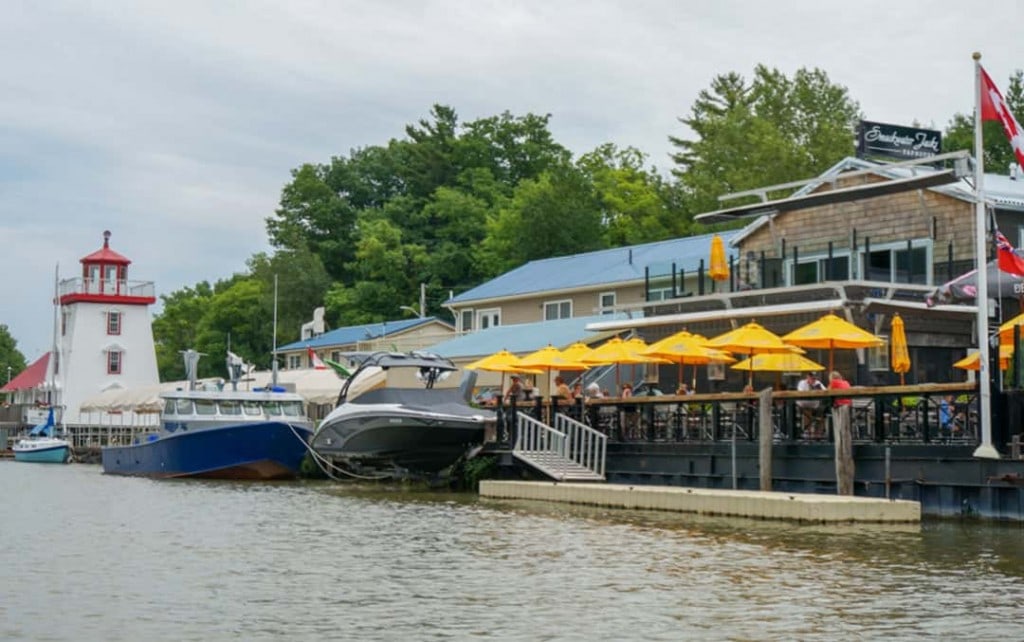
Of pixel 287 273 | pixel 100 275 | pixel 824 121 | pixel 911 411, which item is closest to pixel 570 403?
pixel 911 411

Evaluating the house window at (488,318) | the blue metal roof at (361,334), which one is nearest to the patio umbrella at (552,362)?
the house window at (488,318)

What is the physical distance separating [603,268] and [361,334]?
1829 cm

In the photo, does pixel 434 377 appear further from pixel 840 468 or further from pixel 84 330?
pixel 84 330

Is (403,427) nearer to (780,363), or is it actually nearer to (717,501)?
(780,363)

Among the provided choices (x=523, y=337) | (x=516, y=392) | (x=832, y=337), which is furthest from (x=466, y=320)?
(x=832, y=337)

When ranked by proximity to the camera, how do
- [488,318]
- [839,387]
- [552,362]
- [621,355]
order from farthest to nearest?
[488,318], [552,362], [621,355], [839,387]

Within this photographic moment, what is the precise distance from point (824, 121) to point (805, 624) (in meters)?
56.1

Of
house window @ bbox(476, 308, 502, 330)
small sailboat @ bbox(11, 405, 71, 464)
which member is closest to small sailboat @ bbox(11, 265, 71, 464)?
small sailboat @ bbox(11, 405, 71, 464)

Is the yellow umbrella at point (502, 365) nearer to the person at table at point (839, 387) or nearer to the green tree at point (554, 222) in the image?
the person at table at point (839, 387)

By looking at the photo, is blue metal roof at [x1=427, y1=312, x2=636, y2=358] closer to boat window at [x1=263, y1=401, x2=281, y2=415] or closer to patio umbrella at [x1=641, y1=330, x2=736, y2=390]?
boat window at [x1=263, y1=401, x2=281, y2=415]

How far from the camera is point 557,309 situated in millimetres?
54375

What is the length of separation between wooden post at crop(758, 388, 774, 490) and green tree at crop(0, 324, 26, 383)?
12538 centimetres

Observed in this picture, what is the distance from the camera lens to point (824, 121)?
6869 cm

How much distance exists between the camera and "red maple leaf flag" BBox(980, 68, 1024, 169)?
25.9 metres
